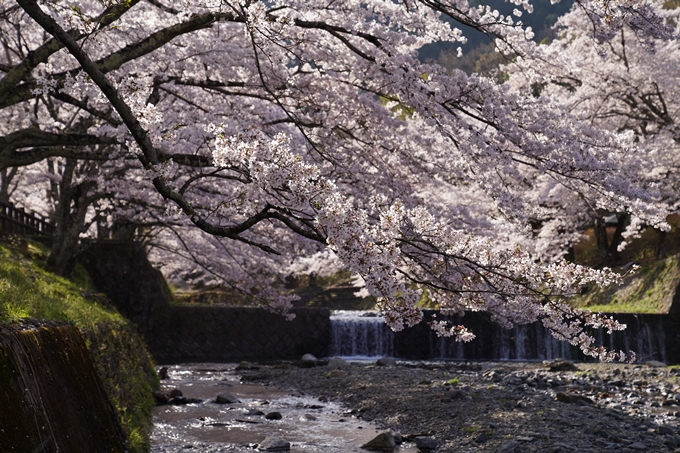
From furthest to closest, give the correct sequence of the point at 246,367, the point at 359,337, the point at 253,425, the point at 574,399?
the point at 359,337 → the point at 246,367 → the point at 574,399 → the point at 253,425

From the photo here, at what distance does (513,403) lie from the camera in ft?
32.0

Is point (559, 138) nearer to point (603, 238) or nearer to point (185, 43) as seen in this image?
point (185, 43)

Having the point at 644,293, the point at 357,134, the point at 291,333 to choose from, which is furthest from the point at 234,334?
the point at 644,293

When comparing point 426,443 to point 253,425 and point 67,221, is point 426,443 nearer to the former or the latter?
point 253,425

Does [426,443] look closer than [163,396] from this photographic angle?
Yes

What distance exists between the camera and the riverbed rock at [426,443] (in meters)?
7.87

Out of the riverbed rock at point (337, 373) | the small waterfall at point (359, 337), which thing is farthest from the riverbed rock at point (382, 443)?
the small waterfall at point (359, 337)

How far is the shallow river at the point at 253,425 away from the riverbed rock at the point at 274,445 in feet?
0.34

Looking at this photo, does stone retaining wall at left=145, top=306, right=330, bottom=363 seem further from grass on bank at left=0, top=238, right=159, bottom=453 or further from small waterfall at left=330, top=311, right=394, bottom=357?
grass on bank at left=0, top=238, right=159, bottom=453

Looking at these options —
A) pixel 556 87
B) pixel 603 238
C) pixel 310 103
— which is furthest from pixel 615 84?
pixel 310 103

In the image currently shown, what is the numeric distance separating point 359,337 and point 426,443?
14.0m

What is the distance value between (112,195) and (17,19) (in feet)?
13.7

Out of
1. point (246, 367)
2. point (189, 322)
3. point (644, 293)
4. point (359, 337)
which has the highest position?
point (644, 293)

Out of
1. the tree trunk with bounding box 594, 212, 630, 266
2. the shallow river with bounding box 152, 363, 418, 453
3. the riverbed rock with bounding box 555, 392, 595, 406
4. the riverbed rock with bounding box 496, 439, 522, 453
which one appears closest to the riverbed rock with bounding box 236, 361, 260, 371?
the shallow river with bounding box 152, 363, 418, 453
